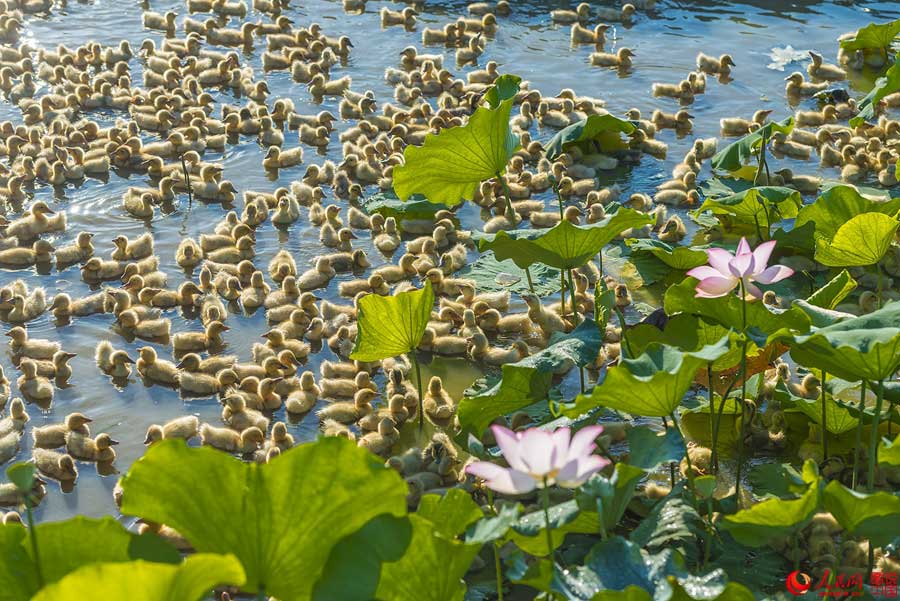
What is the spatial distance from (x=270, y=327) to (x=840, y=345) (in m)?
3.84

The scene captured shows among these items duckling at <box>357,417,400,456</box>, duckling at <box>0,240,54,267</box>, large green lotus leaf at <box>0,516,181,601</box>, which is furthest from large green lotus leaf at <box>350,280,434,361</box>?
duckling at <box>0,240,54,267</box>

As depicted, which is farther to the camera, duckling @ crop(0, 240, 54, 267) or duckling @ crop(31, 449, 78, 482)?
duckling @ crop(0, 240, 54, 267)

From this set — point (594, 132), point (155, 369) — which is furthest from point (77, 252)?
point (594, 132)

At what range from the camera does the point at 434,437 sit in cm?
519

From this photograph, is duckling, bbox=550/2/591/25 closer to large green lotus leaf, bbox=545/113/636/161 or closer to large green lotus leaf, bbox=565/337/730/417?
large green lotus leaf, bbox=545/113/636/161

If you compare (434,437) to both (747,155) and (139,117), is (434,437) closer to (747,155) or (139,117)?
(747,155)

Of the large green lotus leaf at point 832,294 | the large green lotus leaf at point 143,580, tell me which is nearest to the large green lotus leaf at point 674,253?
the large green lotus leaf at point 832,294

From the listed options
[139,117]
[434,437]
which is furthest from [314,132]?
[434,437]

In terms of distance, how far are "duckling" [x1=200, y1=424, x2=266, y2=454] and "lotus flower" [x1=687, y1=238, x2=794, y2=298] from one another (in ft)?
8.10

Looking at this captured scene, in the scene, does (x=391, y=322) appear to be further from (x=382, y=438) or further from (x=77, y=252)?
(x=77, y=252)

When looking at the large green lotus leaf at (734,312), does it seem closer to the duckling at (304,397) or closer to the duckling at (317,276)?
the duckling at (304,397)

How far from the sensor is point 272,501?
8.41 feet

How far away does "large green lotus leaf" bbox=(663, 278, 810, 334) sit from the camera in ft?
13.5

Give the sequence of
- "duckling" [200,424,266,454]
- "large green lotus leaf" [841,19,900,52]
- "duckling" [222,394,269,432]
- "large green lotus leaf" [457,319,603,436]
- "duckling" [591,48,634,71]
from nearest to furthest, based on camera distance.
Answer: "large green lotus leaf" [457,319,603,436] < "duckling" [200,424,266,454] < "duckling" [222,394,269,432] < "large green lotus leaf" [841,19,900,52] < "duckling" [591,48,634,71]
